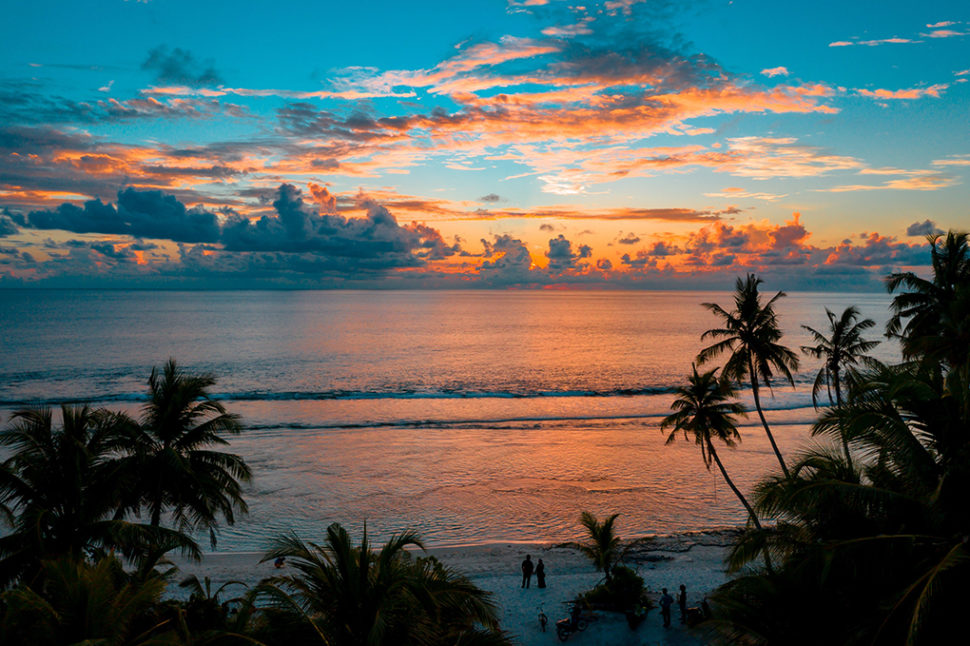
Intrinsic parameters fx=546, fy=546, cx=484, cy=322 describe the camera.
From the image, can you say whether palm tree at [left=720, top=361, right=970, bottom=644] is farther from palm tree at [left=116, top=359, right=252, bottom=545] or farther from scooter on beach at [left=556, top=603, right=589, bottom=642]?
palm tree at [left=116, top=359, right=252, bottom=545]

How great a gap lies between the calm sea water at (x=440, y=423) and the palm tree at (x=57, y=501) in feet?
48.0

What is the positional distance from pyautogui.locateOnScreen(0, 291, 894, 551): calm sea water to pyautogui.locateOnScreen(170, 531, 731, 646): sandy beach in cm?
156

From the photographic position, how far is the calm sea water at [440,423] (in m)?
29.0

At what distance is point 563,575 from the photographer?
70.8 ft

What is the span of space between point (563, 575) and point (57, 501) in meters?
16.9

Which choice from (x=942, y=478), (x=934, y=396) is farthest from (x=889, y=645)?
(x=934, y=396)

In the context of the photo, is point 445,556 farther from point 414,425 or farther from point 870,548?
point 414,425

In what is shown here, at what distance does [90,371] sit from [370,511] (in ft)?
193

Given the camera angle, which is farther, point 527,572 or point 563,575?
point 563,575

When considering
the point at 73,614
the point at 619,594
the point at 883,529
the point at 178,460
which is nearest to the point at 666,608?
the point at 619,594

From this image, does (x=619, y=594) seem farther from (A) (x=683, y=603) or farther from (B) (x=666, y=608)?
(A) (x=683, y=603)

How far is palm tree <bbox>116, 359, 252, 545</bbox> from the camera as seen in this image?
14.7 meters

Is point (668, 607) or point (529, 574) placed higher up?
point (668, 607)

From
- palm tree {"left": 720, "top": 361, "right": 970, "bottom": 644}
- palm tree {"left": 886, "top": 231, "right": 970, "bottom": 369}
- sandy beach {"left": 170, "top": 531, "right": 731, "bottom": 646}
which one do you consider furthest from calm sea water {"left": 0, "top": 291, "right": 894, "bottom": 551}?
palm tree {"left": 720, "top": 361, "right": 970, "bottom": 644}
